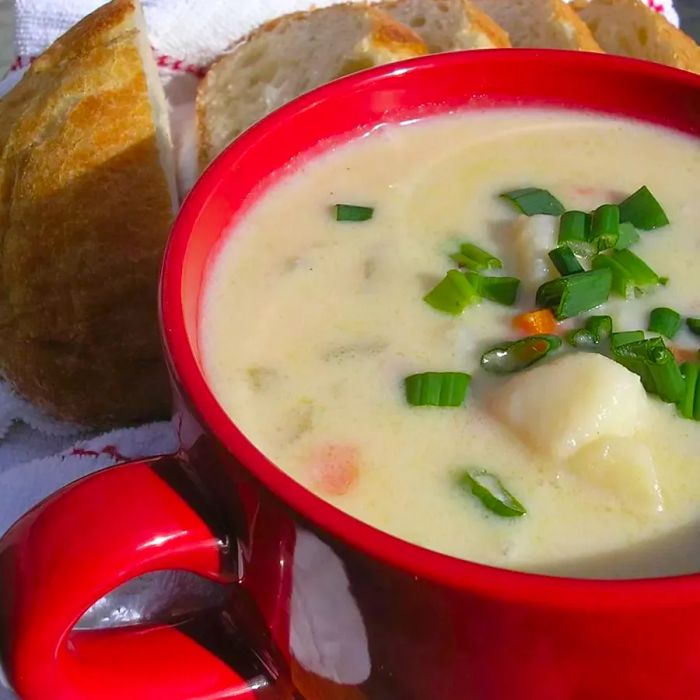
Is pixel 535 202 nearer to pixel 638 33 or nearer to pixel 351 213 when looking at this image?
pixel 351 213

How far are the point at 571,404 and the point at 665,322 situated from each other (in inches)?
7.2

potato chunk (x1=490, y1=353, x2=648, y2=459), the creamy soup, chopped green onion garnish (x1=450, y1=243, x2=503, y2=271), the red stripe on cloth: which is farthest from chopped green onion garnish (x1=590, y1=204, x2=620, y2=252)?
the red stripe on cloth

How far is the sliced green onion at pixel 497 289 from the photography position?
100 cm

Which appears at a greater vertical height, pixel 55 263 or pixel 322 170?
pixel 322 170

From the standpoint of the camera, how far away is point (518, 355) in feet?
3.05

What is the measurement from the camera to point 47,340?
4.30ft

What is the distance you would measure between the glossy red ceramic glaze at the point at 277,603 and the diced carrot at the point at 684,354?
1.16 ft

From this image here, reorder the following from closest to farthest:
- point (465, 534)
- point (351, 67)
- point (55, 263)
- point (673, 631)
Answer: point (673, 631)
point (465, 534)
point (55, 263)
point (351, 67)

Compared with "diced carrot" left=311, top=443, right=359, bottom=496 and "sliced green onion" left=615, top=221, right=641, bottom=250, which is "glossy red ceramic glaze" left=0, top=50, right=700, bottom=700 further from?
"sliced green onion" left=615, top=221, right=641, bottom=250

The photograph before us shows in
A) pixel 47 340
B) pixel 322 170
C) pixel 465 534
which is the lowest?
pixel 47 340

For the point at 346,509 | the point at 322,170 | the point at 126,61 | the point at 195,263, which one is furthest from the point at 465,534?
the point at 126,61

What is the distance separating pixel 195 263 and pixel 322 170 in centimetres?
28

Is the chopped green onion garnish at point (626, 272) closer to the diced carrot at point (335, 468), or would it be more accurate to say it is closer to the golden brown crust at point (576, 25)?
the diced carrot at point (335, 468)

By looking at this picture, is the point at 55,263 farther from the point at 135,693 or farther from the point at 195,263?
the point at 135,693
